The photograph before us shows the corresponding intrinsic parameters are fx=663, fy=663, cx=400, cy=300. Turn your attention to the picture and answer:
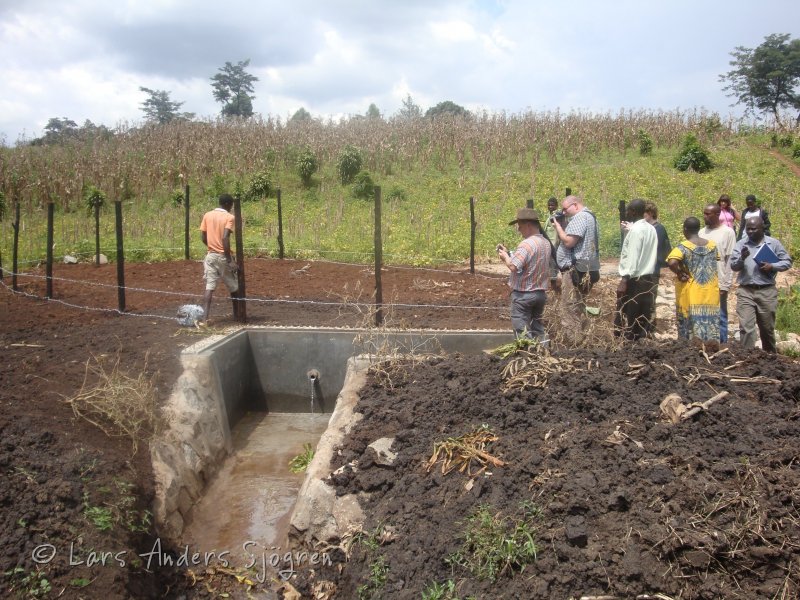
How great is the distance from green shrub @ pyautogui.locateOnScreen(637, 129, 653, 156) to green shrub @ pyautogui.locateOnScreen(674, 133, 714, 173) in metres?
1.91

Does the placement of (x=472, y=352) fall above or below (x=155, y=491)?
above

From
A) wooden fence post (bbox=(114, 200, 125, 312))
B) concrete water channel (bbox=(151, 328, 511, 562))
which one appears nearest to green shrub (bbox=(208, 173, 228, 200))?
wooden fence post (bbox=(114, 200, 125, 312))

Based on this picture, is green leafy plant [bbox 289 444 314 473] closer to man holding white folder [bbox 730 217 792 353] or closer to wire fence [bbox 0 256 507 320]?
wire fence [bbox 0 256 507 320]

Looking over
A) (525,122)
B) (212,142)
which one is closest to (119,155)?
(212,142)

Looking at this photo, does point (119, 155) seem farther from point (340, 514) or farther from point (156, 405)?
point (340, 514)

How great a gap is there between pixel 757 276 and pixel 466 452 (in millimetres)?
4042

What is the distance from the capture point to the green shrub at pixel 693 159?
2169 cm

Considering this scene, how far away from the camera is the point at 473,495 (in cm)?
422

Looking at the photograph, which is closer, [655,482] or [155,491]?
[655,482]

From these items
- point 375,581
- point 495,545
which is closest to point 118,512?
point 375,581

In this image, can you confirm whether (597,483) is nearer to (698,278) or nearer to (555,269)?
(698,278)

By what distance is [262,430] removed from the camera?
8.04 meters

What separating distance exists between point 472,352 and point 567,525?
14.8 ft

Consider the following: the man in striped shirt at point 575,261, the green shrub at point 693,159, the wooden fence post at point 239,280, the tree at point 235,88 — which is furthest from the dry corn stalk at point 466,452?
the tree at point 235,88
